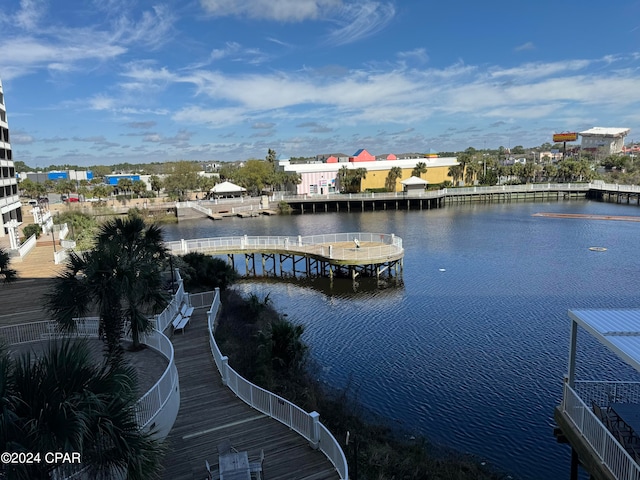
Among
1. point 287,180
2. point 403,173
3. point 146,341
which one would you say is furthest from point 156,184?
point 146,341

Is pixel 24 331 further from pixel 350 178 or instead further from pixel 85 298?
pixel 350 178

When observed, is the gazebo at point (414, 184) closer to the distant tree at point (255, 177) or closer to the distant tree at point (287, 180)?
the distant tree at point (287, 180)

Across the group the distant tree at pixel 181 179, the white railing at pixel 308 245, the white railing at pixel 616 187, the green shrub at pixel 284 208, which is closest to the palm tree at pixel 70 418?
the white railing at pixel 308 245

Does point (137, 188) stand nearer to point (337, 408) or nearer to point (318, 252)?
point (318, 252)

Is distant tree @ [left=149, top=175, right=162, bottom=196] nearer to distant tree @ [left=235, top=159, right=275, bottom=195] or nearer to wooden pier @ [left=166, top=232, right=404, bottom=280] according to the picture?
distant tree @ [left=235, top=159, right=275, bottom=195]

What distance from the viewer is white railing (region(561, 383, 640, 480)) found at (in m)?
7.58

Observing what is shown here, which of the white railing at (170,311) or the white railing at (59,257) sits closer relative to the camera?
the white railing at (170,311)

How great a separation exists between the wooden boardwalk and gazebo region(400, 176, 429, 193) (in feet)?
210

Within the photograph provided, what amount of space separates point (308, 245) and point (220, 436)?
918 inches

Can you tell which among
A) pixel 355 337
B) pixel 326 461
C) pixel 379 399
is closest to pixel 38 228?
pixel 355 337

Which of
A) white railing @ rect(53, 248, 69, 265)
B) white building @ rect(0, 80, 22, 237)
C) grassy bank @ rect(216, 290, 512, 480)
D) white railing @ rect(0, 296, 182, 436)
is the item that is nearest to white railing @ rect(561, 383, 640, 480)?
grassy bank @ rect(216, 290, 512, 480)

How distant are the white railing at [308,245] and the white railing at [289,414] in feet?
58.1

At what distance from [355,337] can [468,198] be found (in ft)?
207

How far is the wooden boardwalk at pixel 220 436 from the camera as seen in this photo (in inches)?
366
